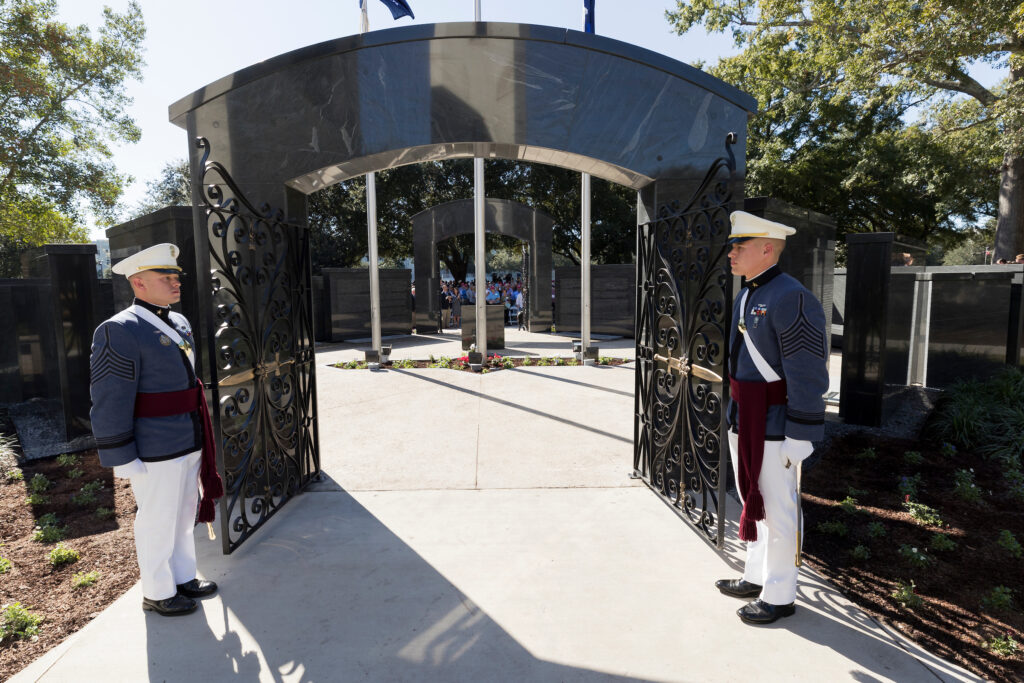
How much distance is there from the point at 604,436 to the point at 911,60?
14355 mm

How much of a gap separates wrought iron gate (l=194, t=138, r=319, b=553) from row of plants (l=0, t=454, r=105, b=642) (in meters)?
0.93

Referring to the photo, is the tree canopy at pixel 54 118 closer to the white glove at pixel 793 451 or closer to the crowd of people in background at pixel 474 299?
the crowd of people in background at pixel 474 299

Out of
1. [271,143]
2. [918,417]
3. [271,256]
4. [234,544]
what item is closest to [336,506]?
[234,544]

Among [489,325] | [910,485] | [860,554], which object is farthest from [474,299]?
[860,554]

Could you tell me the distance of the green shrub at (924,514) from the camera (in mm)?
4137

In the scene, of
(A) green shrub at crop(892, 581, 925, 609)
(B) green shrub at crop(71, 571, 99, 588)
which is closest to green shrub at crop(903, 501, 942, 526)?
(A) green shrub at crop(892, 581, 925, 609)

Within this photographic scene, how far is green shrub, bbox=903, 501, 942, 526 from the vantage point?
4137mm

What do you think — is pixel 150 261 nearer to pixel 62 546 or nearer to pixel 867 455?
pixel 62 546

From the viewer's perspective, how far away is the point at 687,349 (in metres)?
4.01

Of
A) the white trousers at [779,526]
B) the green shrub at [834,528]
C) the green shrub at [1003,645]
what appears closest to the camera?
the green shrub at [1003,645]

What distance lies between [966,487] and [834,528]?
152cm

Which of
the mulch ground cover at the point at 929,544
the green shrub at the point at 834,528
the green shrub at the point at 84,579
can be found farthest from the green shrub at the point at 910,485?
the green shrub at the point at 84,579

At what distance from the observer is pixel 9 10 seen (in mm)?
19125

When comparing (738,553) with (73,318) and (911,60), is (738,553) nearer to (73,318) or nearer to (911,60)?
(73,318)
